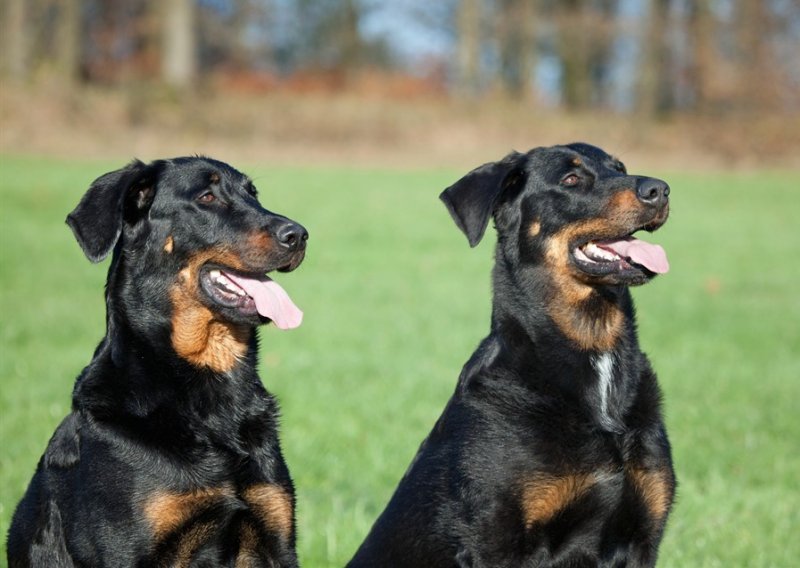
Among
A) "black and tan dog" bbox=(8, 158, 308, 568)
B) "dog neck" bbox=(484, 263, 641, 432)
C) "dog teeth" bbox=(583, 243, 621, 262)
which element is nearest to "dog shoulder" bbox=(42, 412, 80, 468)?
"black and tan dog" bbox=(8, 158, 308, 568)

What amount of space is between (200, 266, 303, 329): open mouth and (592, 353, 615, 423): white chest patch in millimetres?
1421

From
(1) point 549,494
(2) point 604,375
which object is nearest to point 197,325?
(1) point 549,494

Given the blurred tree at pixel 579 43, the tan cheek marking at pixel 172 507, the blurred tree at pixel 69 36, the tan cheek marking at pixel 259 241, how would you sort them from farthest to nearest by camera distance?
the blurred tree at pixel 579 43
the blurred tree at pixel 69 36
the tan cheek marking at pixel 259 241
the tan cheek marking at pixel 172 507

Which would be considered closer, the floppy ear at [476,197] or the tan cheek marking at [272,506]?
the tan cheek marking at [272,506]

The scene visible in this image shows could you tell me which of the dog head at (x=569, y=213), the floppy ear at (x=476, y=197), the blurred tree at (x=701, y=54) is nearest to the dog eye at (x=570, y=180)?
the dog head at (x=569, y=213)

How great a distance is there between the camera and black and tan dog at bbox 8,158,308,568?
433 cm

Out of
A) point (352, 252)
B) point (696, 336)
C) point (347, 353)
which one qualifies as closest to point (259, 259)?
point (347, 353)

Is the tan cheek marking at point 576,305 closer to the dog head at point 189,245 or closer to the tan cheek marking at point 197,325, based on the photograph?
the dog head at point 189,245

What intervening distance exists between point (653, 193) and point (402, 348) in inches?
314

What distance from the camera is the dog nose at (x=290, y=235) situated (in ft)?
15.7

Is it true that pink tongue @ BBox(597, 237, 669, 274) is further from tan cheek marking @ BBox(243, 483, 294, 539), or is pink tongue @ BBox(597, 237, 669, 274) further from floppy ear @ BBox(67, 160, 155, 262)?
floppy ear @ BBox(67, 160, 155, 262)

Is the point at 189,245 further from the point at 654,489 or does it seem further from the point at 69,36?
the point at 69,36

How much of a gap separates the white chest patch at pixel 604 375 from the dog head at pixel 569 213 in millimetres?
365

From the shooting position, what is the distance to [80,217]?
4.60 m
